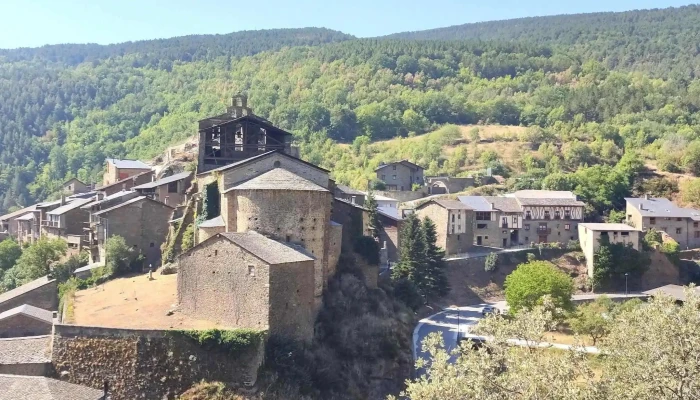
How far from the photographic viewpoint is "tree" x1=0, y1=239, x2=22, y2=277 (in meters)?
66.6

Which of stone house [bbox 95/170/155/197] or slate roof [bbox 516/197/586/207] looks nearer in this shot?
stone house [bbox 95/170/155/197]

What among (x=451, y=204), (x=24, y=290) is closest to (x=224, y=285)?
(x=24, y=290)

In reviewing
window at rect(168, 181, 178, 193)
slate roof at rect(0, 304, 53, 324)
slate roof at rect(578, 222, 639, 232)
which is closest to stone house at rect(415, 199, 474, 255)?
slate roof at rect(578, 222, 639, 232)

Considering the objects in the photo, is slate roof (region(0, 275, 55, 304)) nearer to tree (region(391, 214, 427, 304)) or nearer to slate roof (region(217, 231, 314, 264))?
slate roof (region(217, 231, 314, 264))

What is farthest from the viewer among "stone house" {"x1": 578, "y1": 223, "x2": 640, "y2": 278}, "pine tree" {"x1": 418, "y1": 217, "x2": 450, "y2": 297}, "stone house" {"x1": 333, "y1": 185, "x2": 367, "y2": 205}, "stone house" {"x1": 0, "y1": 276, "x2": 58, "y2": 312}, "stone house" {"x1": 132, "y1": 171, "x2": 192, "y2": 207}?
"stone house" {"x1": 578, "y1": 223, "x2": 640, "y2": 278}

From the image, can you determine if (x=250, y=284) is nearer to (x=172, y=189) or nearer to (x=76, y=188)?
(x=172, y=189)

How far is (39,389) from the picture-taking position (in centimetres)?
3203

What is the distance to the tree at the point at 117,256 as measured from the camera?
52.2 m

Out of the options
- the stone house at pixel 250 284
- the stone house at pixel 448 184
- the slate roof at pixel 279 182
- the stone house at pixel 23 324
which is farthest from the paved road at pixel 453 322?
the stone house at pixel 448 184

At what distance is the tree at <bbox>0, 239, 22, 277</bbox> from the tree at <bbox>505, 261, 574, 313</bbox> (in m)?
42.4

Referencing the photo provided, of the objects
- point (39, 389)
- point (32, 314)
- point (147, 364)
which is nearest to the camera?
point (39, 389)

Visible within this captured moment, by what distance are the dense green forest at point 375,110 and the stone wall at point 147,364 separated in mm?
61259

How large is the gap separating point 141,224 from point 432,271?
24.4 metres

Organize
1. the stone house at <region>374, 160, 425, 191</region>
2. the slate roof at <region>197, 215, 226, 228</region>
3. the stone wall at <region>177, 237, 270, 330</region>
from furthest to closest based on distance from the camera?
the stone house at <region>374, 160, 425, 191</region> < the slate roof at <region>197, 215, 226, 228</region> < the stone wall at <region>177, 237, 270, 330</region>
